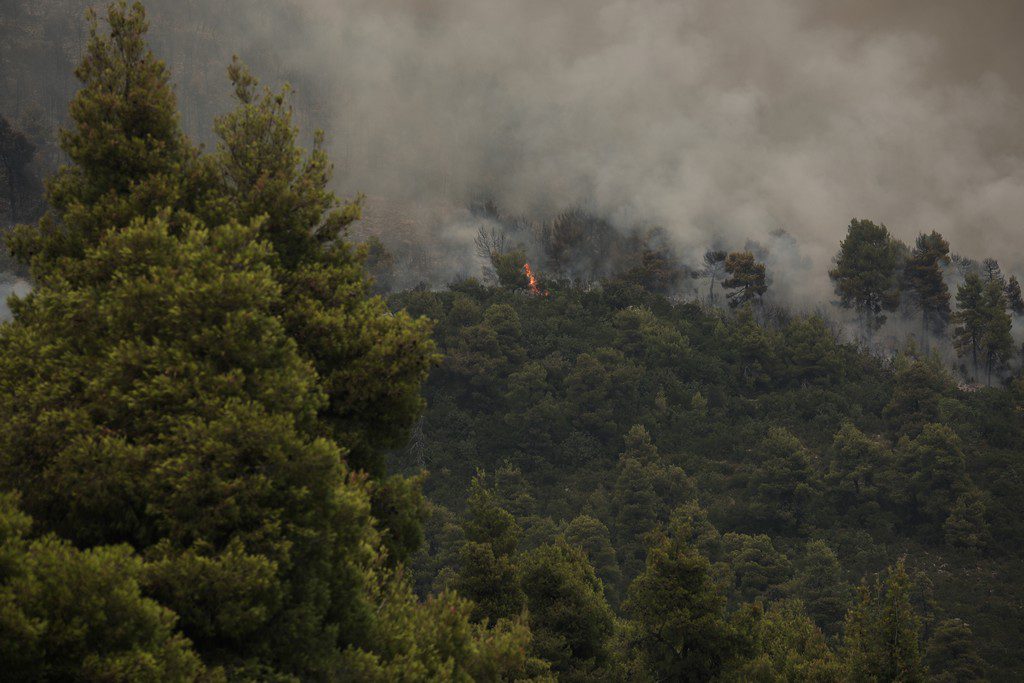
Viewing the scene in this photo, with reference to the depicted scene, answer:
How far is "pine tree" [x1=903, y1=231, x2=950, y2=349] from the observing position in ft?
266

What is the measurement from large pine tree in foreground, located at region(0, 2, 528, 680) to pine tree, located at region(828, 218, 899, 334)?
3095 inches

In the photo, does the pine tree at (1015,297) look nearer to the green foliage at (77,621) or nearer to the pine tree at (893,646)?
the pine tree at (893,646)

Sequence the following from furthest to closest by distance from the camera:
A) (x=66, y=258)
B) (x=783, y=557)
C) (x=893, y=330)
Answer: (x=893, y=330)
(x=783, y=557)
(x=66, y=258)

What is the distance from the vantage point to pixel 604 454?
6412cm

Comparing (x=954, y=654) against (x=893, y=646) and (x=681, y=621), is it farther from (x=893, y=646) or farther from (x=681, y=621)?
(x=681, y=621)

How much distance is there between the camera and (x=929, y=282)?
81.3 m

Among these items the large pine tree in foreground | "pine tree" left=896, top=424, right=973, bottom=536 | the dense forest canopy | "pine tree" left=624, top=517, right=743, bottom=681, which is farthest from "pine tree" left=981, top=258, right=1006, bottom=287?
the large pine tree in foreground

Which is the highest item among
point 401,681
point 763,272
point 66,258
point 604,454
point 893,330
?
Answer: point 763,272

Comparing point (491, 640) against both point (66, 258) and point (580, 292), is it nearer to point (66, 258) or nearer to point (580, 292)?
point (66, 258)

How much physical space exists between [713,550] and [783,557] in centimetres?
410

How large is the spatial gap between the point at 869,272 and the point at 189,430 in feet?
270

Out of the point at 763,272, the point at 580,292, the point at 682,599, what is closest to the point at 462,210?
the point at 580,292

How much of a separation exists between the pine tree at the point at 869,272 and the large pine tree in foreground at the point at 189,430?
7860 centimetres

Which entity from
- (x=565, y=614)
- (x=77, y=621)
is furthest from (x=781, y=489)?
(x=77, y=621)
